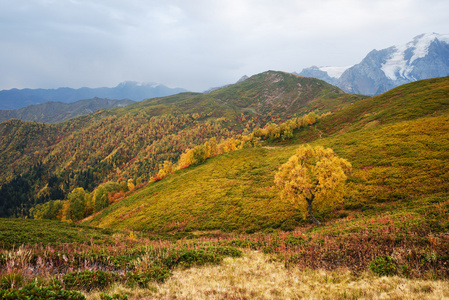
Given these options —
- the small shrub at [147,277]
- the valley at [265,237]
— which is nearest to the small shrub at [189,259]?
the valley at [265,237]

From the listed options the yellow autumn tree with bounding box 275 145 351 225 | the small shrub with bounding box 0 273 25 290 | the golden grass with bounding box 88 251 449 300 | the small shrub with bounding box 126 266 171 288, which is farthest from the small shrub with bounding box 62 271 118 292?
the yellow autumn tree with bounding box 275 145 351 225

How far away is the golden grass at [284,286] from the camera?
6.83m

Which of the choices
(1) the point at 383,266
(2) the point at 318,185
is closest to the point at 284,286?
(1) the point at 383,266

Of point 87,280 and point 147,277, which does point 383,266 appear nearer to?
point 147,277

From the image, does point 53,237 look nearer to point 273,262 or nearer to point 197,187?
point 273,262

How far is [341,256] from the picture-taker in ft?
35.8

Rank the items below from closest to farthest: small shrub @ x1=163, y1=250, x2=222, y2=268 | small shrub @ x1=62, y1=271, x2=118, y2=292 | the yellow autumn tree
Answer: small shrub @ x1=62, y1=271, x2=118, y2=292 < small shrub @ x1=163, y1=250, x2=222, y2=268 < the yellow autumn tree

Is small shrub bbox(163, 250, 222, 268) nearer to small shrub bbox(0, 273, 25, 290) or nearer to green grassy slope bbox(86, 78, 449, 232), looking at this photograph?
small shrub bbox(0, 273, 25, 290)

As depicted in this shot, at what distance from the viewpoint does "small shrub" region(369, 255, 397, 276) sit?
846cm

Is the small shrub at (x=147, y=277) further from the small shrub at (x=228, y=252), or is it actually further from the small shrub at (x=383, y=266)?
the small shrub at (x=383, y=266)

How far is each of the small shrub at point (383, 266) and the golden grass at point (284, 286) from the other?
53cm

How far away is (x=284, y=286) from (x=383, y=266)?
491 cm

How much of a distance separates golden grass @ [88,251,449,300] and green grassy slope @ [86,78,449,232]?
32.3 feet

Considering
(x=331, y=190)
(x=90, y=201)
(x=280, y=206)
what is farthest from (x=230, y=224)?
(x=90, y=201)
